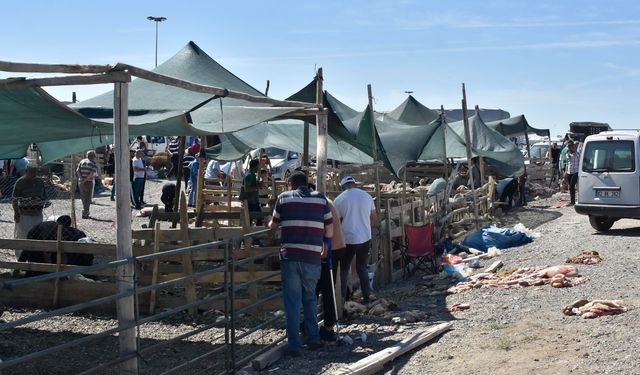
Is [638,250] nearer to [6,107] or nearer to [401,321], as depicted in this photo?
[401,321]

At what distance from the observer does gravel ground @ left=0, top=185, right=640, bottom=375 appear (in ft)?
25.5

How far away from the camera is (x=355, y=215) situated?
10.5 m

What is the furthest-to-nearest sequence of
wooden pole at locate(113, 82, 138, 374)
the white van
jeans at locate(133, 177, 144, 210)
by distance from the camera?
jeans at locate(133, 177, 144, 210), the white van, wooden pole at locate(113, 82, 138, 374)

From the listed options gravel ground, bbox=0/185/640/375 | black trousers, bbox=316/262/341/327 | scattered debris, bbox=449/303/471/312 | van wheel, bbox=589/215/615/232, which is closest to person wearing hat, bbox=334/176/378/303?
gravel ground, bbox=0/185/640/375

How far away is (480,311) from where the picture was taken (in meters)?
10.2

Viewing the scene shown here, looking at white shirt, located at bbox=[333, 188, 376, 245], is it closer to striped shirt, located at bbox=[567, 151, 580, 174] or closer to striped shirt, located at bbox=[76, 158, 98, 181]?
striped shirt, located at bbox=[76, 158, 98, 181]

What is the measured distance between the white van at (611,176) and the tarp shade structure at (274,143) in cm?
469

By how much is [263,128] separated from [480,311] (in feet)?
29.0

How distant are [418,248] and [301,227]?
6.12 metres

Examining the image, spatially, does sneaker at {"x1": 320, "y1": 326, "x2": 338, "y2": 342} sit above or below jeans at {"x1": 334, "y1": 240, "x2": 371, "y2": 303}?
below

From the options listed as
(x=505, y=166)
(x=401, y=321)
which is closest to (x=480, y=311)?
(x=401, y=321)

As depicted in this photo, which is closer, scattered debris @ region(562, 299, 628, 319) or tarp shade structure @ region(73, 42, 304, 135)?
tarp shade structure @ region(73, 42, 304, 135)

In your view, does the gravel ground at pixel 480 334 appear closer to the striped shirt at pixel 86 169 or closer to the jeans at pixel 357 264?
the jeans at pixel 357 264

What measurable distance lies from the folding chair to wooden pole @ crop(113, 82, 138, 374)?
8.02m
